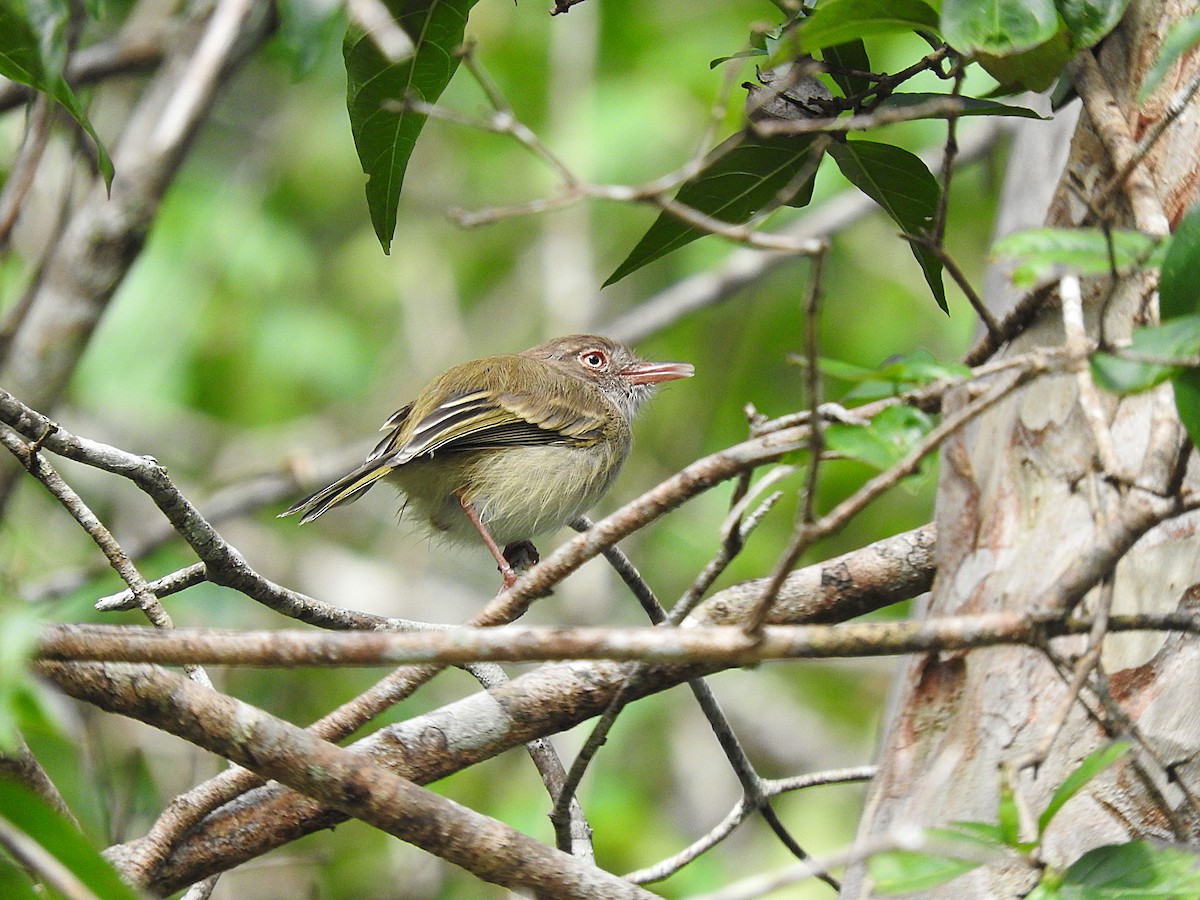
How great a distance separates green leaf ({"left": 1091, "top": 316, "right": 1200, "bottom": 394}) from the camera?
1.58m

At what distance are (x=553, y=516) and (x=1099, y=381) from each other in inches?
144

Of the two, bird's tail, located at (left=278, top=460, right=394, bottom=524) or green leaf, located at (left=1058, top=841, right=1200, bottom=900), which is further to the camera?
bird's tail, located at (left=278, top=460, right=394, bottom=524)

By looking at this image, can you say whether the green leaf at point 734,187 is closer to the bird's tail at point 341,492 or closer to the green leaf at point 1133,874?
the green leaf at point 1133,874

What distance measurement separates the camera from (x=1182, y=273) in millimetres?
1688

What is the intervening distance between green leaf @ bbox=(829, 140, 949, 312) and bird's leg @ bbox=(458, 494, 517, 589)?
245cm

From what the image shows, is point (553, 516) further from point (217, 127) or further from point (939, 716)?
point (217, 127)

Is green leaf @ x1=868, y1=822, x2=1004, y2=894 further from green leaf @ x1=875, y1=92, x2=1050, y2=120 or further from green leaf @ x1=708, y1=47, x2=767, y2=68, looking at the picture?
green leaf @ x1=708, y1=47, x2=767, y2=68

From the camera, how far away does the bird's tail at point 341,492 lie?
14.3 ft

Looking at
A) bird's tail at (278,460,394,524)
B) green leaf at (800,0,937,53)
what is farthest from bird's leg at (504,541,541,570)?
green leaf at (800,0,937,53)

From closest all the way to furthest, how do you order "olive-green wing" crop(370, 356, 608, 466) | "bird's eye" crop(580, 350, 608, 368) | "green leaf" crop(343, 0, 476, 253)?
"green leaf" crop(343, 0, 476, 253) → "olive-green wing" crop(370, 356, 608, 466) → "bird's eye" crop(580, 350, 608, 368)

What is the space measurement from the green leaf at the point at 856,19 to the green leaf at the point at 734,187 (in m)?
0.43

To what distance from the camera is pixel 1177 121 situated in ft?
8.00

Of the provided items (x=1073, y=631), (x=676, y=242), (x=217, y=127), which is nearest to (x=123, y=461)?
(x=676, y=242)

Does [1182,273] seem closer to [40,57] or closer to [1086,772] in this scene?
[1086,772]
